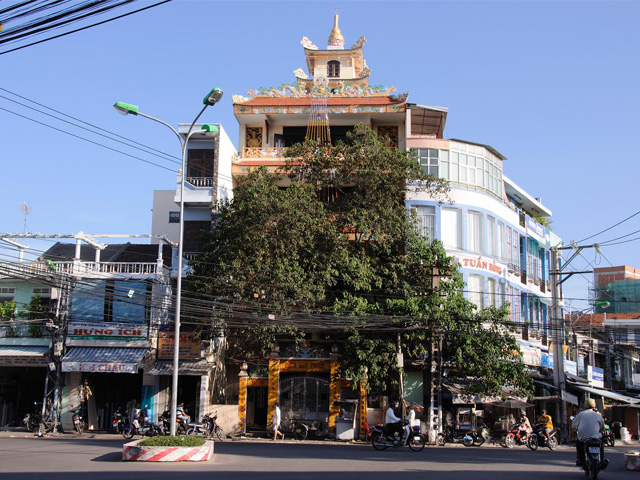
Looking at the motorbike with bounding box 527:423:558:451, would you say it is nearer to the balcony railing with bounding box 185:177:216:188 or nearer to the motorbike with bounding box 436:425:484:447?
the motorbike with bounding box 436:425:484:447

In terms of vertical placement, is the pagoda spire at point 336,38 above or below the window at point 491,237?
above

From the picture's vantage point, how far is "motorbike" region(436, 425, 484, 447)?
26.6 meters

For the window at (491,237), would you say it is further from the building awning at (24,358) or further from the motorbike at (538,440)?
the building awning at (24,358)

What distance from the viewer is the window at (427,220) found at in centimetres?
3144

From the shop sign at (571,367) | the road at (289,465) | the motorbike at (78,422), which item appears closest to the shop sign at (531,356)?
the shop sign at (571,367)

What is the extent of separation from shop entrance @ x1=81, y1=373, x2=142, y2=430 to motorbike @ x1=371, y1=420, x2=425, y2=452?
13.2 meters

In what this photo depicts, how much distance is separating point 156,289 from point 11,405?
9.35 meters

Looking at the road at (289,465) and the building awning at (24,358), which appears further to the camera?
the building awning at (24,358)

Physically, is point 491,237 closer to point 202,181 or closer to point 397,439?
point 397,439

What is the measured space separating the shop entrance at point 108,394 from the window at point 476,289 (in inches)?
613

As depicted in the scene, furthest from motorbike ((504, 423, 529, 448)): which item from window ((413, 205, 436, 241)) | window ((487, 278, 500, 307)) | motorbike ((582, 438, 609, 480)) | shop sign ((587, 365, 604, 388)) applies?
motorbike ((582, 438, 609, 480))

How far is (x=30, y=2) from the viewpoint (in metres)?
8.98

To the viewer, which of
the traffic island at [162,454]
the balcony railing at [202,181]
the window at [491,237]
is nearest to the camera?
the traffic island at [162,454]
